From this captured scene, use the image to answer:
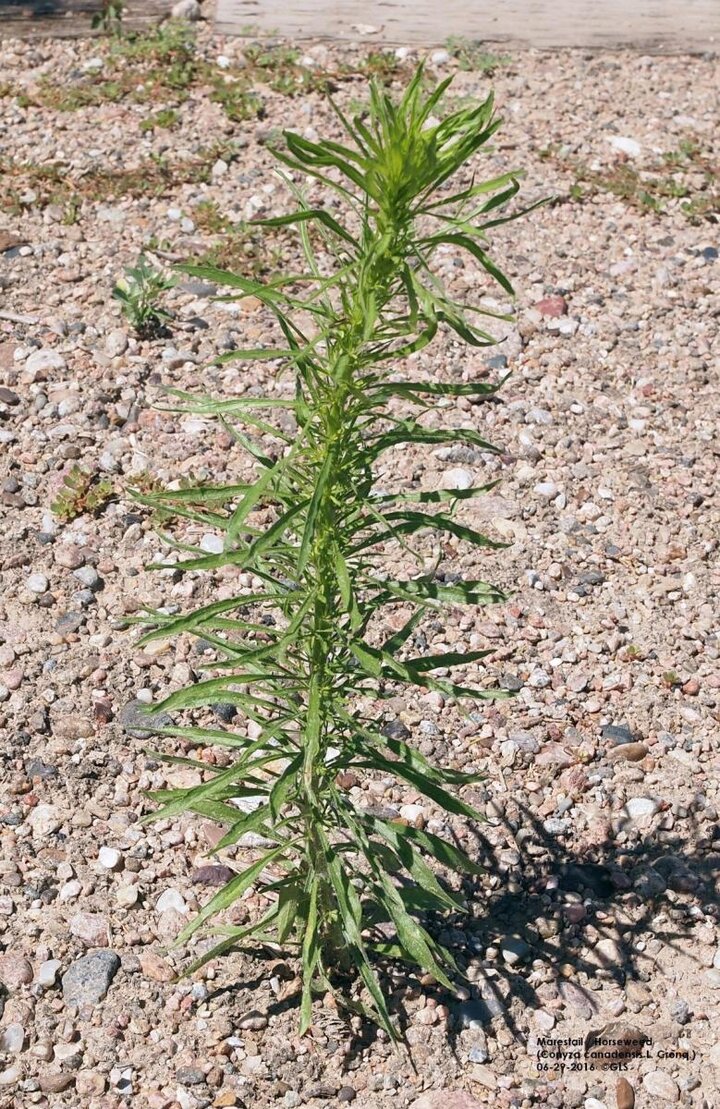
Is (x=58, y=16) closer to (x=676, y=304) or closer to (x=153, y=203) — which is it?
(x=153, y=203)

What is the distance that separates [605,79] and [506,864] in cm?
478

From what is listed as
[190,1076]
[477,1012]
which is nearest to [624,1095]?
[477,1012]

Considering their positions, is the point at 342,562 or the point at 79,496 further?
the point at 79,496

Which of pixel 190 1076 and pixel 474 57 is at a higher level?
pixel 474 57

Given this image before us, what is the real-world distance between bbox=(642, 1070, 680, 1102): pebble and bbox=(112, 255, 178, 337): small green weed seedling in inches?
124

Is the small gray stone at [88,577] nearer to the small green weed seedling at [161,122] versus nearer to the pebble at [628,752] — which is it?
the pebble at [628,752]

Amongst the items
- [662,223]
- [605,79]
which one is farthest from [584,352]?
[605,79]

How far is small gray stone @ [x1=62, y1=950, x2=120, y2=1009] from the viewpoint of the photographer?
123 inches

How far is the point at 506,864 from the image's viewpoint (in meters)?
3.53

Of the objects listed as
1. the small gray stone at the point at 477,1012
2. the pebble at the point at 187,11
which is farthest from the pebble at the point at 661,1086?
the pebble at the point at 187,11

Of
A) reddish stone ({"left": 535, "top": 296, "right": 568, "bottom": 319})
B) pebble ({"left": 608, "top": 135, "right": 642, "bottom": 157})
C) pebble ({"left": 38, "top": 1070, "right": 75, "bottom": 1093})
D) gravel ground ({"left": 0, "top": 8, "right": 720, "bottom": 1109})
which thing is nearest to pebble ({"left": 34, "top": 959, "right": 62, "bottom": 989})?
gravel ground ({"left": 0, "top": 8, "right": 720, "bottom": 1109})

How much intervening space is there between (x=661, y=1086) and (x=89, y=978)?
4.39 ft

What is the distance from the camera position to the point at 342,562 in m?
2.44

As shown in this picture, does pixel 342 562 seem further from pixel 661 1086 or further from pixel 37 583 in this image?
pixel 37 583
